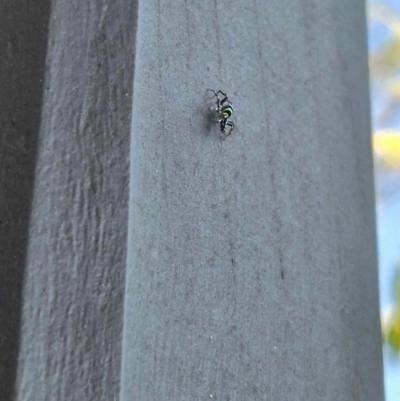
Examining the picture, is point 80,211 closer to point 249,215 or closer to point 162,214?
Answer: point 162,214

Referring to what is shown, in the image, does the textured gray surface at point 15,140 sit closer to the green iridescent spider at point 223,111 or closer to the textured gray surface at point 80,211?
the textured gray surface at point 80,211

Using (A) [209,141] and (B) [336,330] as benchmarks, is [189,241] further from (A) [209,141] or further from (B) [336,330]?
(B) [336,330]

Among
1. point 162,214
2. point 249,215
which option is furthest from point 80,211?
point 249,215

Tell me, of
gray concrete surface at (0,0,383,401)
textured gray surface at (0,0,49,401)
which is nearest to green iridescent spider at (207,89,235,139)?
gray concrete surface at (0,0,383,401)

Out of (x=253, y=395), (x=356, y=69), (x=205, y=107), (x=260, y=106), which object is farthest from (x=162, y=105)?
(x=356, y=69)

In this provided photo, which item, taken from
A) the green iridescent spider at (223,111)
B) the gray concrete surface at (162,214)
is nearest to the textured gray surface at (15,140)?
the gray concrete surface at (162,214)
